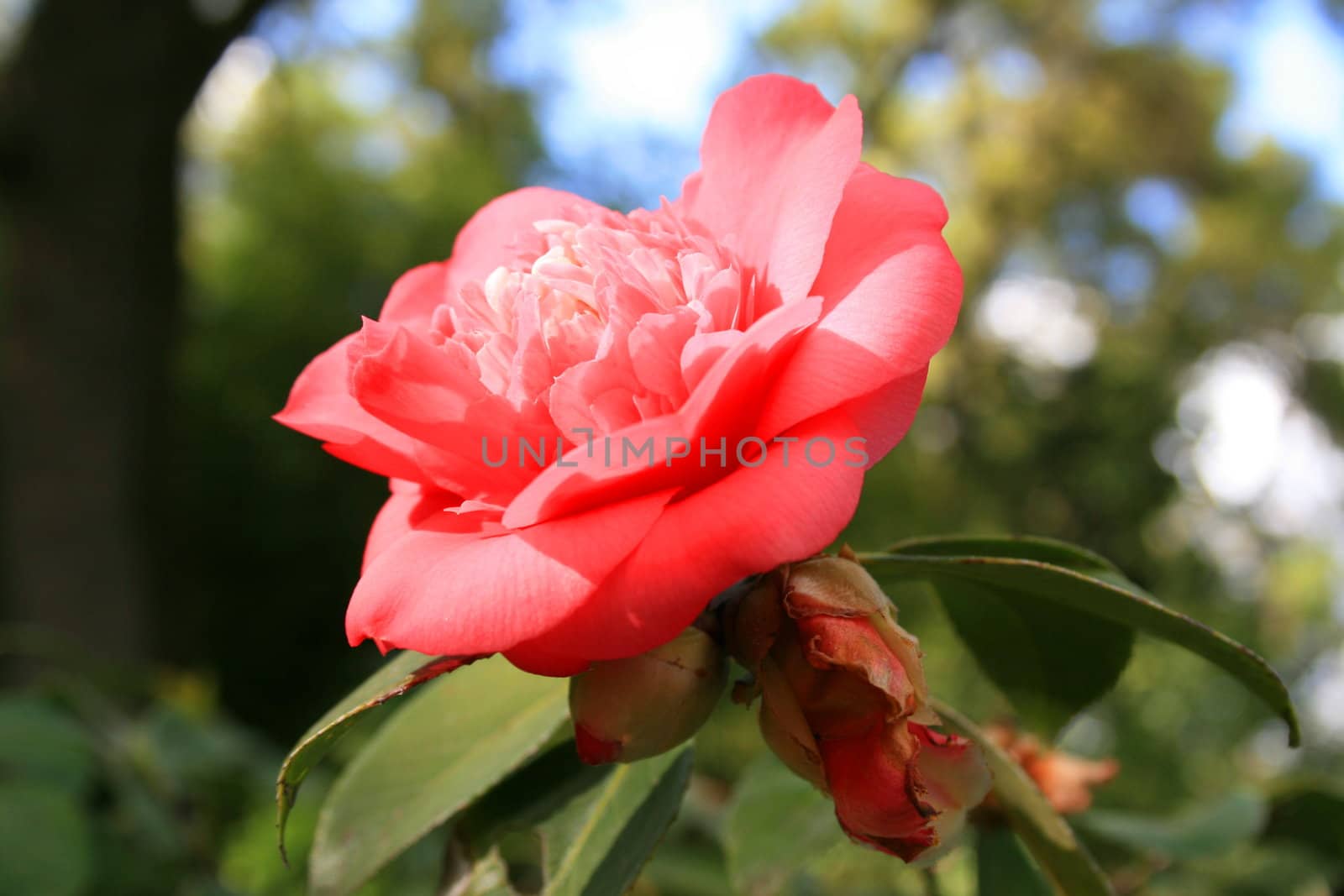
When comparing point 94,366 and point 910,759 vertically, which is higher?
point 910,759

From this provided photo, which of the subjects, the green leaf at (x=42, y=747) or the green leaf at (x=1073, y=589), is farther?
the green leaf at (x=42, y=747)

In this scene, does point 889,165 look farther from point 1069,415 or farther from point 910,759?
point 910,759

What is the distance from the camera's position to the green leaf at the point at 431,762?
0.38 m

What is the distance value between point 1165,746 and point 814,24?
746 centimetres

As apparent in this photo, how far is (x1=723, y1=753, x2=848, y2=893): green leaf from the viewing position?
1.51 ft

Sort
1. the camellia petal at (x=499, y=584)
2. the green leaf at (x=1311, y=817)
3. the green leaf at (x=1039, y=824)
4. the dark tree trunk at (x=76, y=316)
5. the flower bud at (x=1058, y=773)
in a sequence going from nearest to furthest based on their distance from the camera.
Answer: the camellia petal at (x=499, y=584)
the green leaf at (x=1039, y=824)
the flower bud at (x=1058, y=773)
the green leaf at (x=1311, y=817)
the dark tree trunk at (x=76, y=316)

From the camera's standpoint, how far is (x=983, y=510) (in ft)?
16.7

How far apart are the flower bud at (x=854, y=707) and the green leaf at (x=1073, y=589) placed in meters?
0.06

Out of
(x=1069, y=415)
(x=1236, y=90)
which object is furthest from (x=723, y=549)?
(x=1236, y=90)

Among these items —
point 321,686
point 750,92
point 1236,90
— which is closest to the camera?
point 750,92

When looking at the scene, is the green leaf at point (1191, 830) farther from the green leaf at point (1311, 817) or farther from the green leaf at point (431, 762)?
the green leaf at point (431, 762)

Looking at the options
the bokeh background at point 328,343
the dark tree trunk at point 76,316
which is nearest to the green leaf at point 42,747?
the bokeh background at point 328,343

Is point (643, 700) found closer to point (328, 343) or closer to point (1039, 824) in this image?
point (1039, 824)

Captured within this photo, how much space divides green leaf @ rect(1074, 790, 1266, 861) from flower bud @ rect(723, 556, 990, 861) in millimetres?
296
